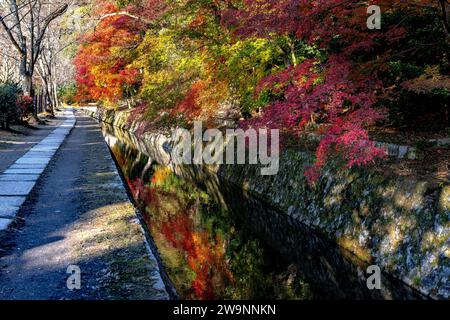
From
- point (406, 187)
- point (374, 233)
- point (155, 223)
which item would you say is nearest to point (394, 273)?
point (374, 233)

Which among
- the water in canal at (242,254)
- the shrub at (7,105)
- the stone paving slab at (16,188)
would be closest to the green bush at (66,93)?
the shrub at (7,105)

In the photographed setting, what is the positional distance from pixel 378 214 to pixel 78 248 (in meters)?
4.50

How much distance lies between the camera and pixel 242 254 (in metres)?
7.87

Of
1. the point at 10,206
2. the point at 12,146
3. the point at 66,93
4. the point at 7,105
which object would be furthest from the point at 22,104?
the point at 66,93

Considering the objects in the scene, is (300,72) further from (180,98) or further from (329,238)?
(180,98)

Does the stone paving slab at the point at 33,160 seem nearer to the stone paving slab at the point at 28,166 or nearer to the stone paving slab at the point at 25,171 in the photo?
the stone paving slab at the point at 28,166

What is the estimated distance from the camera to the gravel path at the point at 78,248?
446 cm

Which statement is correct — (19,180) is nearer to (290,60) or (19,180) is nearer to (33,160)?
(33,160)

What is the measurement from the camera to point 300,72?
784 cm

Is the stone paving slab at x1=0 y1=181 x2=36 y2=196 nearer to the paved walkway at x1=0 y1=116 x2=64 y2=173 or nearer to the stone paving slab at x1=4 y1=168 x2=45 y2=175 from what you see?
the stone paving slab at x1=4 y1=168 x2=45 y2=175

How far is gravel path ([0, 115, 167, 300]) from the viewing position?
14.6 ft

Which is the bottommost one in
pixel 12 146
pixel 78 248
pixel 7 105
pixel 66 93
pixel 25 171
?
pixel 78 248

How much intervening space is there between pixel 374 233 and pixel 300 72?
324cm

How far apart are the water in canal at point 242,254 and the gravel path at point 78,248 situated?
0.72 meters
